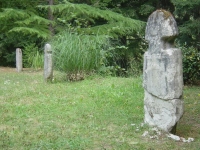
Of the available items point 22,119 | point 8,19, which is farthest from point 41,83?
point 8,19

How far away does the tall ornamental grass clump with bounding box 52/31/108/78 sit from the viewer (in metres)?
11.1

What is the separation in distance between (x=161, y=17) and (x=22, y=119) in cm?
311

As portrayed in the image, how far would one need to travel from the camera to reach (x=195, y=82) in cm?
1159

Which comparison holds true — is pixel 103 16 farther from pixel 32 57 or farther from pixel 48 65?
pixel 48 65

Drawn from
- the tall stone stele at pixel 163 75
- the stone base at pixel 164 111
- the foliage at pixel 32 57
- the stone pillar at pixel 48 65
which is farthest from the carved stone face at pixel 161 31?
the foliage at pixel 32 57

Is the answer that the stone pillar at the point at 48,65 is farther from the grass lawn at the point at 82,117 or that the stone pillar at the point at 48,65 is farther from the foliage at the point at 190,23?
the foliage at the point at 190,23

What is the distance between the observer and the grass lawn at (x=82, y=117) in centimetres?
545

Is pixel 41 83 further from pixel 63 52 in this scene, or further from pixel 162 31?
pixel 162 31

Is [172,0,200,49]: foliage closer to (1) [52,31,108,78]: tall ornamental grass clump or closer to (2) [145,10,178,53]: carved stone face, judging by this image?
(1) [52,31,108,78]: tall ornamental grass clump

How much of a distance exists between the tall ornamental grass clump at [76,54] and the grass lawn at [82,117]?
2.08 ft

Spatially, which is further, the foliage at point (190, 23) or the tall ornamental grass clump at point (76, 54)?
the foliage at point (190, 23)

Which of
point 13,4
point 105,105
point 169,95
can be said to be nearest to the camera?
point 169,95

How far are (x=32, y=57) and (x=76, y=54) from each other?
6.40m

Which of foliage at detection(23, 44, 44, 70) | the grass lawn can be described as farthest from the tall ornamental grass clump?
foliage at detection(23, 44, 44, 70)
